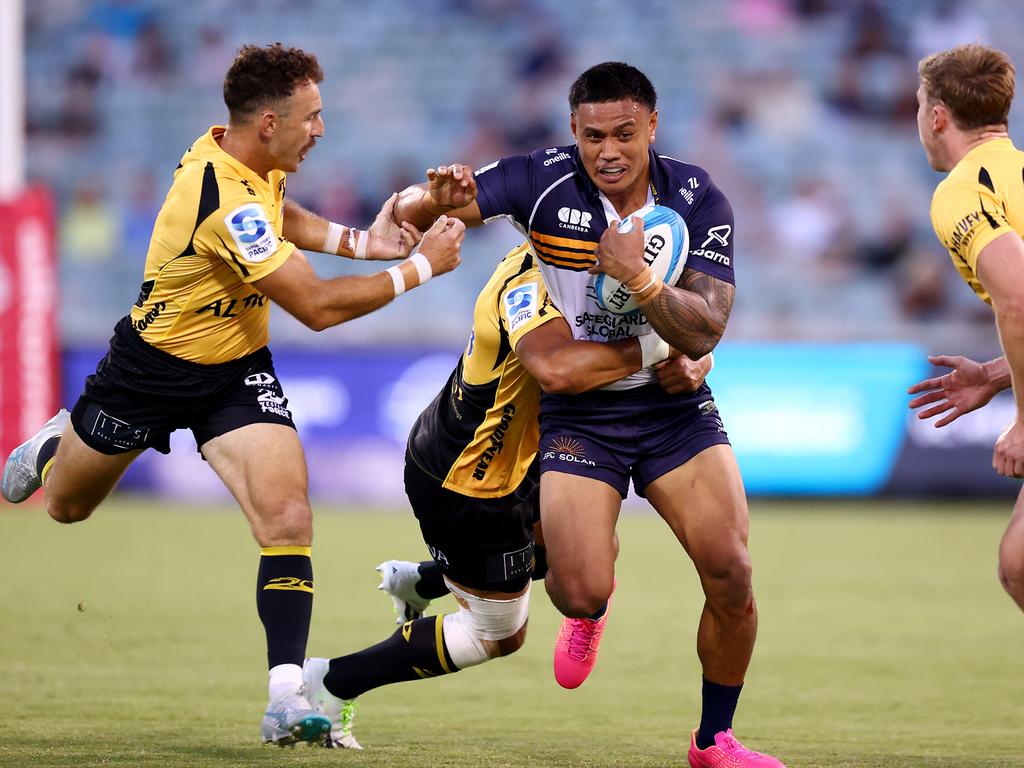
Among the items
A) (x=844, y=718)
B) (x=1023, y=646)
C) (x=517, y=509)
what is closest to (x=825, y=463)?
(x=1023, y=646)

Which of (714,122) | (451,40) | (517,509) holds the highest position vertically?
(451,40)

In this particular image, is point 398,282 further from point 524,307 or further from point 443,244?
point 524,307

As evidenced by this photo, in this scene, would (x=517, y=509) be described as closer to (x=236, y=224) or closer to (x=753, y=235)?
(x=236, y=224)

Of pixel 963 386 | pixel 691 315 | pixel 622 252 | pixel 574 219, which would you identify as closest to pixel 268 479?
pixel 574 219

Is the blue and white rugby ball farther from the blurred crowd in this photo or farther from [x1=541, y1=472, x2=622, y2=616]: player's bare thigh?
the blurred crowd

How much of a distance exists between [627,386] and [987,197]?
154 centimetres

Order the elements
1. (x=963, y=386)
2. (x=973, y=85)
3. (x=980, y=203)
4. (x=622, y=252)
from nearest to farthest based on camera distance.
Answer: (x=980, y=203) < (x=973, y=85) < (x=622, y=252) < (x=963, y=386)

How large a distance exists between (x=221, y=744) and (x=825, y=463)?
10.1 metres

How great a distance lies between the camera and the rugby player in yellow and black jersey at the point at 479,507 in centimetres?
602

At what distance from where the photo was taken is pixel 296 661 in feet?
18.8

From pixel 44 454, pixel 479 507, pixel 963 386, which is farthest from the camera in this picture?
pixel 44 454

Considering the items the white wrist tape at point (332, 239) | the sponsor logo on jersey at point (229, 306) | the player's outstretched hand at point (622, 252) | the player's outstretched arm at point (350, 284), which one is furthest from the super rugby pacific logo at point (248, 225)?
the player's outstretched hand at point (622, 252)

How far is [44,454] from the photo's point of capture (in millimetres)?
6926

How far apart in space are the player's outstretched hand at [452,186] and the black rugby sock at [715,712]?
2049 millimetres
